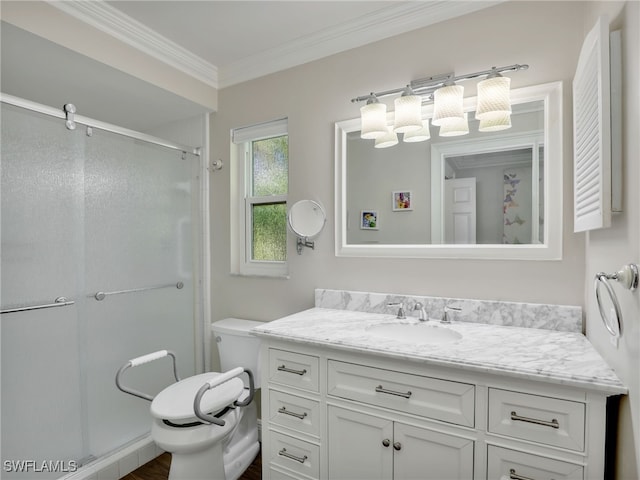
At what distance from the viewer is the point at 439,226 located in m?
1.73

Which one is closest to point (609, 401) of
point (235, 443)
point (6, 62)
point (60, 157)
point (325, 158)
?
point (325, 158)

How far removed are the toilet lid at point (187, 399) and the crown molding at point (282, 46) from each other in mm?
1869

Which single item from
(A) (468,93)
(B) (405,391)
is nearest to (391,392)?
(B) (405,391)

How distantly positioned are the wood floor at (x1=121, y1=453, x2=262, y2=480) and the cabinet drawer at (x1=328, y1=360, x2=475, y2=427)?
3.13ft

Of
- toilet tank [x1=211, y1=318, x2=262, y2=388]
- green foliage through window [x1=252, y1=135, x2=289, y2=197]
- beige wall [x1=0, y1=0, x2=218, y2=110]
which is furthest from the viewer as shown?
green foliage through window [x1=252, y1=135, x2=289, y2=197]

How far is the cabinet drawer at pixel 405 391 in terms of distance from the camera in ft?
3.70

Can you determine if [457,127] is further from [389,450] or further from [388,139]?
[389,450]

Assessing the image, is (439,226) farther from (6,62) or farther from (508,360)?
(6,62)

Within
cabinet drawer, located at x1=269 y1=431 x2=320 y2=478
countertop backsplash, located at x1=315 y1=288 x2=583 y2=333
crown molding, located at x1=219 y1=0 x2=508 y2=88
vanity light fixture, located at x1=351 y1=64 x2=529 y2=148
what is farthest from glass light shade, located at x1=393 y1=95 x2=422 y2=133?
cabinet drawer, located at x1=269 y1=431 x2=320 y2=478

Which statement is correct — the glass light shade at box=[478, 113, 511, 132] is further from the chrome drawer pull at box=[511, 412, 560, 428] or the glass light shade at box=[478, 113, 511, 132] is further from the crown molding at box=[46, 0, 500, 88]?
the chrome drawer pull at box=[511, 412, 560, 428]

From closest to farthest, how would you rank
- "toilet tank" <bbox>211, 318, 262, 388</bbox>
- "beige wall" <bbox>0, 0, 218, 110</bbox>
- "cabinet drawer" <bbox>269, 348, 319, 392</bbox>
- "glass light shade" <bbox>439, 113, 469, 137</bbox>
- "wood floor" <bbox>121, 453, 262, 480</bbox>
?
"cabinet drawer" <bbox>269, 348, 319, 392</bbox>
"beige wall" <bbox>0, 0, 218, 110</bbox>
"glass light shade" <bbox>439, 113, 469, 137</bbox>
"wood floor" <bbox>121, 453, 262, 480</bbox>
"toilet tank" <bbox>211, 318, 262, 388</bbox>

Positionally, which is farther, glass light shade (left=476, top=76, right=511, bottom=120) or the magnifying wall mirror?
the magnifying wall mirror

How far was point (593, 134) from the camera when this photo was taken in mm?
1041

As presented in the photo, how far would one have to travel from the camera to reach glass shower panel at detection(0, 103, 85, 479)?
1539mm
